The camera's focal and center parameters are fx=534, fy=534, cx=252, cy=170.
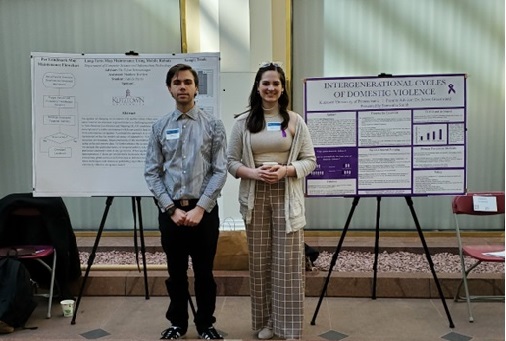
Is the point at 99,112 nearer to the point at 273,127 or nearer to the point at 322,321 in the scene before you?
the point at 273,127

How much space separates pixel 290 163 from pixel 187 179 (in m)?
0.58

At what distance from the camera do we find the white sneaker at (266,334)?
3.15m

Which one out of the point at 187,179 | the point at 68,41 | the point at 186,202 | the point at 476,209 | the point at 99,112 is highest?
the point at 68,41

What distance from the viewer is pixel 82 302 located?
3.93 metres

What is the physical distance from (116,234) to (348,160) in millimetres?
2824

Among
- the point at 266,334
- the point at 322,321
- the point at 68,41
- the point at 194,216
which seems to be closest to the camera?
the point at 194,216

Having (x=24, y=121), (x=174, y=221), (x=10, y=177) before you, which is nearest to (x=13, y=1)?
(x=24, y=121)

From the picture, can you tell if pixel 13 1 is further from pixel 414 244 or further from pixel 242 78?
pixel 414 244

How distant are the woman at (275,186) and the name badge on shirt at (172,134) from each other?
0.32 metres

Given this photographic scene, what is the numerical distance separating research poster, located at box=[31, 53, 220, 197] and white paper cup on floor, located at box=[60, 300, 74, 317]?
75cm

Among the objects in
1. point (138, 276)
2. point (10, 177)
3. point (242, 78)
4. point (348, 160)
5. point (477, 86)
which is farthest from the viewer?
point (10, 177)

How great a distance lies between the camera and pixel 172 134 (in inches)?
117

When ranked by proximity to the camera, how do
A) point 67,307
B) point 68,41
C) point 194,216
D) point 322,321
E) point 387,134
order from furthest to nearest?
point 68,41
point 67,307
point 322,321
point 387,134
point 194,216

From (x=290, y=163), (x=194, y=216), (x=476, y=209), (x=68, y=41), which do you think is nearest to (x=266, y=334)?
(x=194, y=216)
